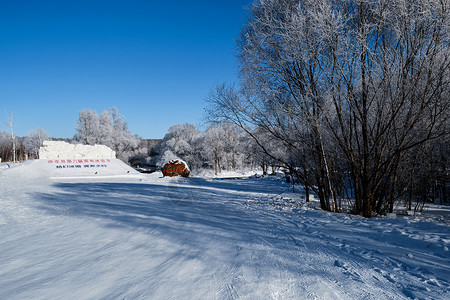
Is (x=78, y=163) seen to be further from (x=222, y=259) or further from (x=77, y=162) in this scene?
(x=222, y=259)

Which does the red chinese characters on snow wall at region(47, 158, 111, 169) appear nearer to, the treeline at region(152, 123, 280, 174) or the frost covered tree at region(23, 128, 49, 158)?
the treeline at region(152, 123, 280, 174)

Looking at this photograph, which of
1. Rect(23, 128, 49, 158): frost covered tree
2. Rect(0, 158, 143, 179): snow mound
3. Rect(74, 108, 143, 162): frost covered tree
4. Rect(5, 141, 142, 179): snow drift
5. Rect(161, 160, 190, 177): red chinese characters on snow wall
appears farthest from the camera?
Rect(23, 128, 49, 158): frost covered tree

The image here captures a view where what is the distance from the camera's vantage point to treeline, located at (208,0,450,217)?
20.7 feet

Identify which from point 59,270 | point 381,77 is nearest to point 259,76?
point 381,77

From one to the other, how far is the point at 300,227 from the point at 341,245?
1.24 meters

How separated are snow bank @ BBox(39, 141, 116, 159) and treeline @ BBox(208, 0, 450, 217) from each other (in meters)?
23.7

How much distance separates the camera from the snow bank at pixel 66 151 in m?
25.8

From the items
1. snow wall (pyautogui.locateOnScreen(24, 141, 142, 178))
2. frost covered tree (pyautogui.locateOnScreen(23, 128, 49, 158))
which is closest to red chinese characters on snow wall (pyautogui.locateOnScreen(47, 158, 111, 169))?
snow wall (pyautogui.locateOnScreen(24, 141, 142, 178))

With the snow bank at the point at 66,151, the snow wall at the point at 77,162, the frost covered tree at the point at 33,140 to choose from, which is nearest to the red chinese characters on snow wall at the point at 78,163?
the snow wall at the point at 77,162

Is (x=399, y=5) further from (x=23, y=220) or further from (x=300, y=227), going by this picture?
(x=23, y=220)

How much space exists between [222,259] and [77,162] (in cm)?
2748

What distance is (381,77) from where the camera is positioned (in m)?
7.04

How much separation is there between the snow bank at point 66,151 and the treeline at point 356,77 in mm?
23708

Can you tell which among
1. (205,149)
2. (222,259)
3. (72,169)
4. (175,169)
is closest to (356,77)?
(222,259)
